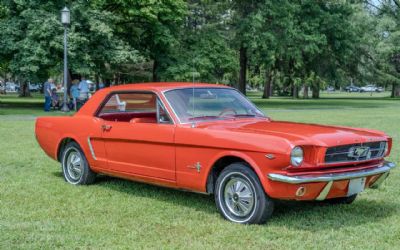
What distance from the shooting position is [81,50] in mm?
30000

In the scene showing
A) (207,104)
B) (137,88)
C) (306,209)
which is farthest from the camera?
(137,88)

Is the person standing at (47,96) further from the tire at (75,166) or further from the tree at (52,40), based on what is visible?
the tire at (75,166)

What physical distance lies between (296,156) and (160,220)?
1.64m

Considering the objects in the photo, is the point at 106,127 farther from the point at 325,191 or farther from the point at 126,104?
the point at 325,191

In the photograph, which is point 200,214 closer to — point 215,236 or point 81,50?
point 215,236

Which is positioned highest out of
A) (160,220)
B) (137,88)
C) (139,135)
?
(137,88)

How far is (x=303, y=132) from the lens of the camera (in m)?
6.31

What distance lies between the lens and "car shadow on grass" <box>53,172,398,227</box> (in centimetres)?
629

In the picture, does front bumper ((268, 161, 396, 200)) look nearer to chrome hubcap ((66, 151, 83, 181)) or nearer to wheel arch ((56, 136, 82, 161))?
chrome hubcap ((66, 151, 83, 181))

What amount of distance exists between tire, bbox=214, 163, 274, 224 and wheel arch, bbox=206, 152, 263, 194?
0.25 feet

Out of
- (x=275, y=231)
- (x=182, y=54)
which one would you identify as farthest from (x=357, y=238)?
(x=182, y=54)

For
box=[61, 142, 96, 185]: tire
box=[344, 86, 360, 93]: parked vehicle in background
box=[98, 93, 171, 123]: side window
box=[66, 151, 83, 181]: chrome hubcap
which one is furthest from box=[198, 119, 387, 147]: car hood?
box=[344, 86, 360, 93]: parked vehicle in background

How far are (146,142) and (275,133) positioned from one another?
5.82 feet

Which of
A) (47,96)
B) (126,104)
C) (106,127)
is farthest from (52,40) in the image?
(106,127)
